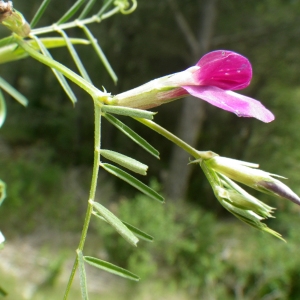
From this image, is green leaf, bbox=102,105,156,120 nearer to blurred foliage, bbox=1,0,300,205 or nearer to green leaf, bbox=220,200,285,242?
green leaf, bbox=220,200,285,242

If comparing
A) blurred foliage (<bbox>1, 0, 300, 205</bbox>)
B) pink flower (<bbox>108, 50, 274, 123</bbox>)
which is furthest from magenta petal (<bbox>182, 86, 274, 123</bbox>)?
blurred foliage (<bbox>1, 0, 300, 205</bbox>)

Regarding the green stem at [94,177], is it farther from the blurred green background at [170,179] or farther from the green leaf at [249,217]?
the blurred green background at [170,179]

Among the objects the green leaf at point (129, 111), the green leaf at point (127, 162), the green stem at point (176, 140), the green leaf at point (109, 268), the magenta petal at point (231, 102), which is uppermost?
the green leaf at point (129, 111)

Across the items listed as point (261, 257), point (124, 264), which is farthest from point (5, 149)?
point (261, 257)

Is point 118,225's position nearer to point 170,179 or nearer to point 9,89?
point 9,89

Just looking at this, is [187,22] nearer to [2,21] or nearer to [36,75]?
[36,75]

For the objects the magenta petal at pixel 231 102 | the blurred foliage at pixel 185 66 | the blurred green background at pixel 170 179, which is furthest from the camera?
the blurred foliage at pixel 185 66

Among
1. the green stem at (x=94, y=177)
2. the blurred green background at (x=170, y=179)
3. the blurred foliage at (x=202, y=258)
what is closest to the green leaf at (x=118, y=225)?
the green stem at (x=94, y=177)

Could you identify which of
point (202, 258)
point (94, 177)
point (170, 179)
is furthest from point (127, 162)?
point (170, 179)
